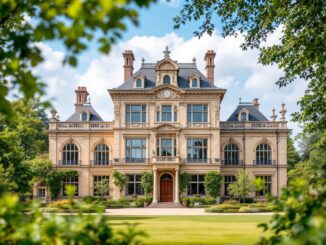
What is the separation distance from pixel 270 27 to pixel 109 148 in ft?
109

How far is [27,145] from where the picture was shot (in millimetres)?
58375

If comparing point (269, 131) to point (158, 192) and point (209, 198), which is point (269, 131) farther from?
point (158, 192)

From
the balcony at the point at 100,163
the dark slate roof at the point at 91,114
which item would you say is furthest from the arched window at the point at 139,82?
the balcony at the point at 100,163

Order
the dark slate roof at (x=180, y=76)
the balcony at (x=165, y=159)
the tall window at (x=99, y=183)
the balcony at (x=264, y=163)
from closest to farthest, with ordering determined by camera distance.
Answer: the balcony at (x=165, y=159) < the tall window at (x=99, y=183) < the dark slate roof at (x=180, y=76) < the balcony at (x=264, y=163)

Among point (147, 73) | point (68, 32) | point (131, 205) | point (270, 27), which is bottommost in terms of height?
point (131, 205)

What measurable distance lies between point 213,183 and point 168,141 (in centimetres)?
582

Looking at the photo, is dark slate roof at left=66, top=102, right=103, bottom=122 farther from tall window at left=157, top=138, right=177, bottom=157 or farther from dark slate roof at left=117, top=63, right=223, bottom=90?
tall window at left=157, top=138, right=177, bottom=157

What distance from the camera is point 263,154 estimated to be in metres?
45.2

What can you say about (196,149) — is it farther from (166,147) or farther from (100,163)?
(100,163)

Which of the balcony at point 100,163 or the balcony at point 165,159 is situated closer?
the balcony at point 165,159

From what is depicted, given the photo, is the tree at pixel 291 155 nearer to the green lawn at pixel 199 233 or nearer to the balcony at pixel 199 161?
the balcony at pixel 199 161

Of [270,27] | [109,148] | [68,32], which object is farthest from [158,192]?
[68,32]

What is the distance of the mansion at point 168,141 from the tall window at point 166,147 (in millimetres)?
29

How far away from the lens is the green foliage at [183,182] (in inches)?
1661
